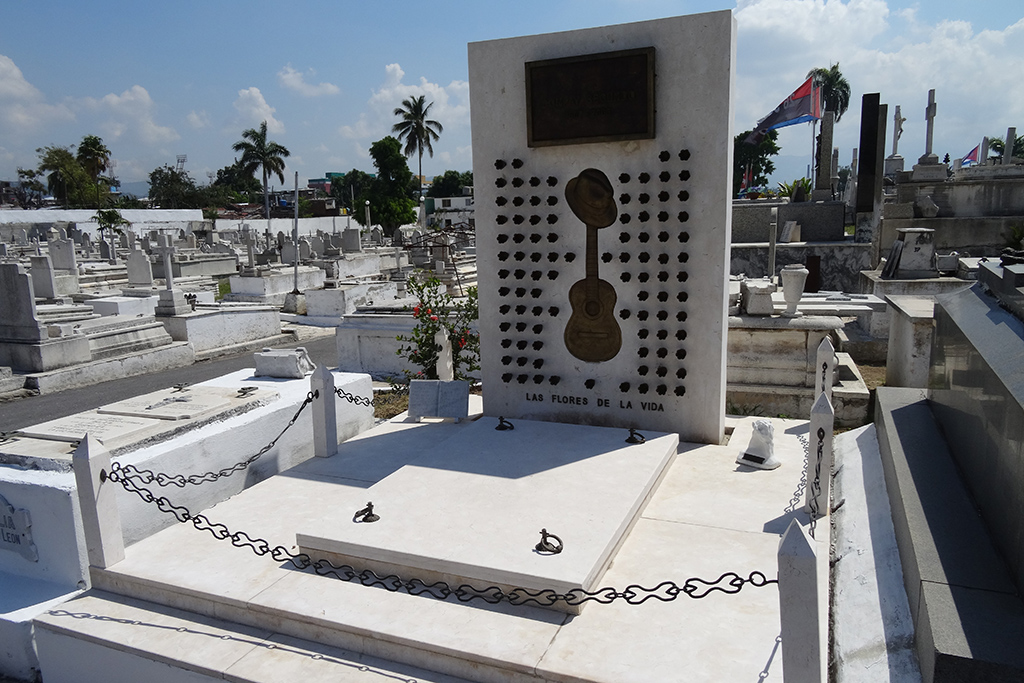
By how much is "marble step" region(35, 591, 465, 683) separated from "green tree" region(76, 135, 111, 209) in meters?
58.3

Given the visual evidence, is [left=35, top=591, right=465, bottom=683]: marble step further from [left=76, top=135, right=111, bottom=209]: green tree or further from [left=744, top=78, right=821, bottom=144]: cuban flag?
[left=76, top=135, right=111, bottom=209]: green tree

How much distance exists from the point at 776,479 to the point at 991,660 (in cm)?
293

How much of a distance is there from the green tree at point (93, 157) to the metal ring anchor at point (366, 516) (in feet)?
193

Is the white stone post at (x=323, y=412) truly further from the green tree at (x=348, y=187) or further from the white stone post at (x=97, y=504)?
the green tree at (x=348, y=187)

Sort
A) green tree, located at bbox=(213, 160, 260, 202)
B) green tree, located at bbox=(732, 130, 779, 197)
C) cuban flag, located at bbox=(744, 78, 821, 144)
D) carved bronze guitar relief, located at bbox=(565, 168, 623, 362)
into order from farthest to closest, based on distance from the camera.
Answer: green tree, located at bbox=(213, 160, 260, 202) < green tree, located at bbox=(732, 130, 779, 197) < cuban flag, located at bbox=(744, 78, 821, 144) < carved bronze guitar relief, located at bbox=(565, 168, 623, 362)

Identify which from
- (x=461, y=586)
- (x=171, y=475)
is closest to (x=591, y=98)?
(x=461, y=586)

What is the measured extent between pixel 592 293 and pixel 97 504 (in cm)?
424

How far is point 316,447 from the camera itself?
6.37m

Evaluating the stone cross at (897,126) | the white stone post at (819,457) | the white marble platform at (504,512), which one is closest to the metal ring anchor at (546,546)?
the white marble platform at (504,512)

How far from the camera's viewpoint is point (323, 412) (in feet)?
20.3

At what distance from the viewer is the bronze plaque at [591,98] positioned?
19.5 ft

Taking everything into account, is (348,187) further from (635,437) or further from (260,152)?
(635,437)

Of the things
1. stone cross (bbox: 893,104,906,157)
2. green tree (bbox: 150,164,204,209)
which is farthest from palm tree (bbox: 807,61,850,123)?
green tree (bbox: 150,164,204,209)

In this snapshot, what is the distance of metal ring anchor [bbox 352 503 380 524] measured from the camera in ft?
14.8
